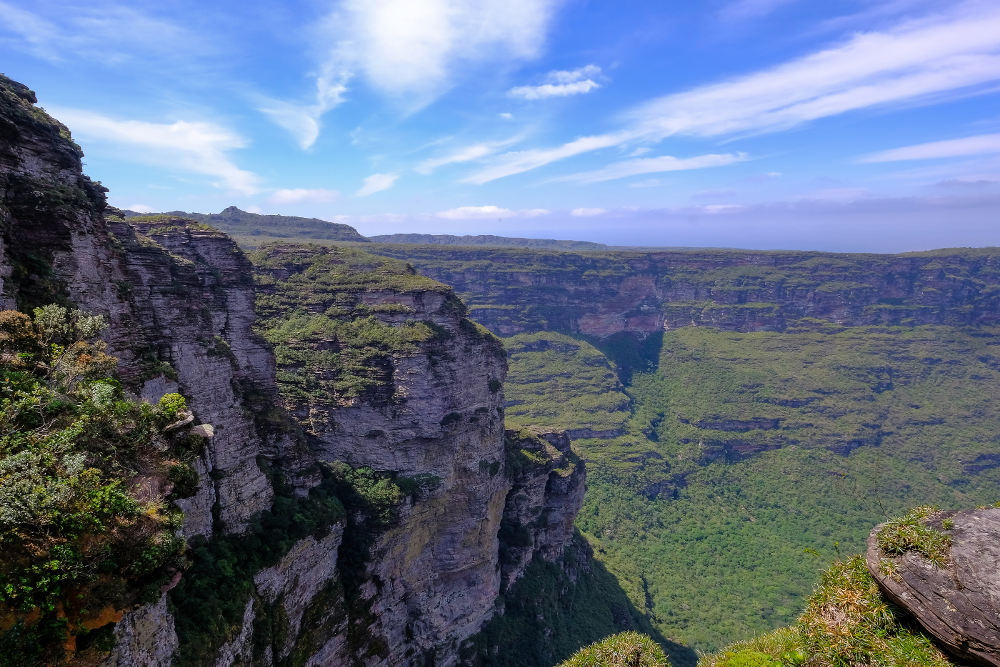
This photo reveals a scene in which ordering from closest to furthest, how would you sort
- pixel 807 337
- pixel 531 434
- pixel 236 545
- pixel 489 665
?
pixel 236 545
pixel 489 665
pixel 531 434
pixel 807 337

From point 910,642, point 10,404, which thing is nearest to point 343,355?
point 10,404

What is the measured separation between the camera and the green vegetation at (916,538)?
32.7ft

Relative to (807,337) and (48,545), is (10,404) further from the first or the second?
(807,337)

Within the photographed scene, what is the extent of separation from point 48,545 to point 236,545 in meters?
15.9

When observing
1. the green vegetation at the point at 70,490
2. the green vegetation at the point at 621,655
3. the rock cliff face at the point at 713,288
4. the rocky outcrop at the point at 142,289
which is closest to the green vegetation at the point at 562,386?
the rock cliff face at the point at 713,288

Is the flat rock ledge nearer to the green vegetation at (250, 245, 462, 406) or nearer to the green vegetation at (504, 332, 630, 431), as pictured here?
the green vegetation at (250, 245, 462, 406)

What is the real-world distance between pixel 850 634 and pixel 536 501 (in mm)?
38712

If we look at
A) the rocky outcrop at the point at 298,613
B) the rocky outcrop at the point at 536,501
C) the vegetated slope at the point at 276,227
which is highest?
the vegetated slope at the point at 276,227

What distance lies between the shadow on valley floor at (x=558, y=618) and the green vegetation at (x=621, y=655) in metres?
24.9

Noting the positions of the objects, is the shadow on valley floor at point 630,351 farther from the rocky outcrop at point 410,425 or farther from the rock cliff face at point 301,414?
the rocky outcrop at point 410,425

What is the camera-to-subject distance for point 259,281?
4219cm

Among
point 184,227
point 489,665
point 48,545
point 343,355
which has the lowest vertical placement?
point 489,665

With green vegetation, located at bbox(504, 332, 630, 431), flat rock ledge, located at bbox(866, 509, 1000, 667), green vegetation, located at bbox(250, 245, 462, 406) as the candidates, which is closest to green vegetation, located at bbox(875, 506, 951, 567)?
flat rock ledge, located at bbox(866, 509, 1000, 667)

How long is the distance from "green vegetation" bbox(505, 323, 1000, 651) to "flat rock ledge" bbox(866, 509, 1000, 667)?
149 ft
